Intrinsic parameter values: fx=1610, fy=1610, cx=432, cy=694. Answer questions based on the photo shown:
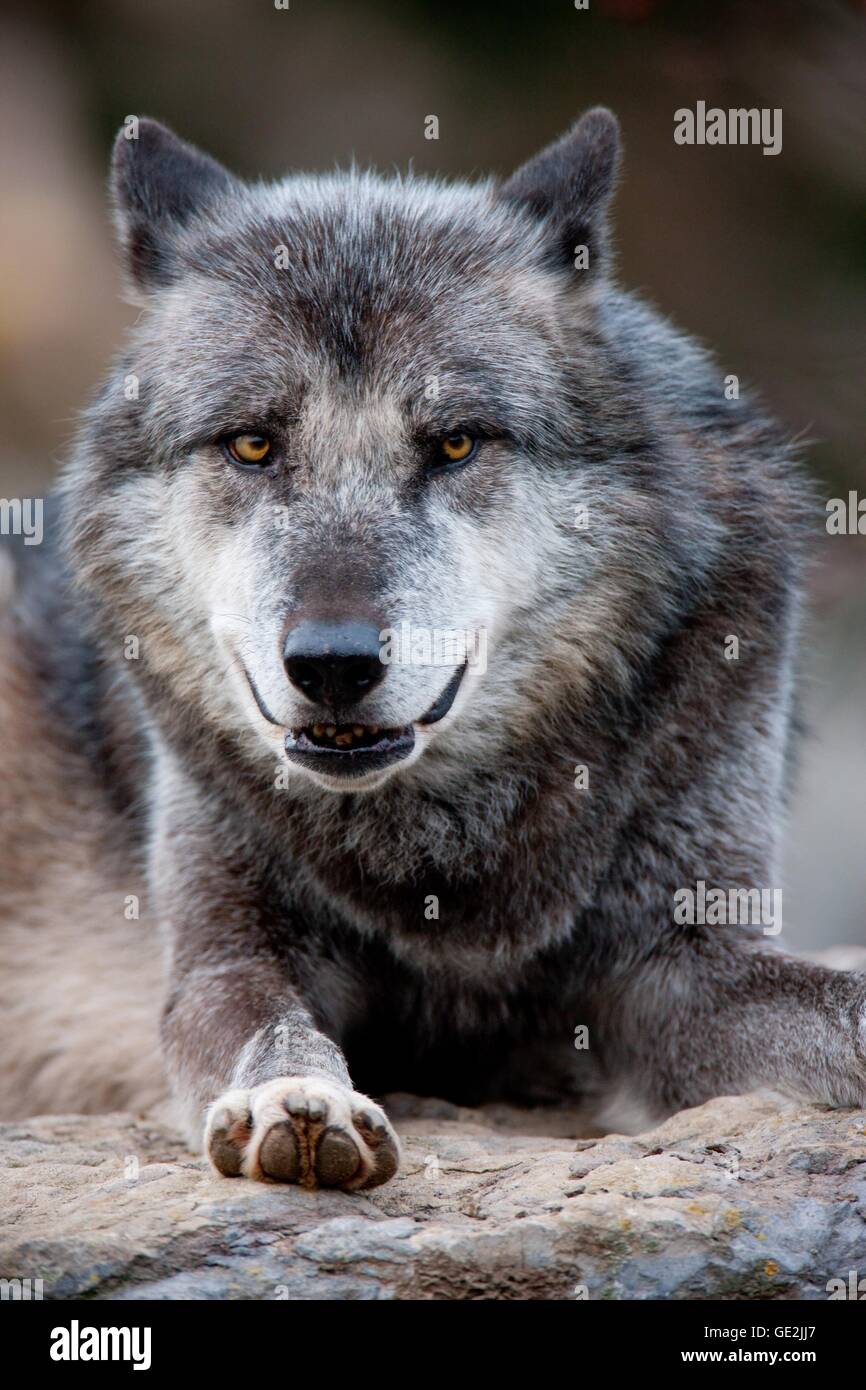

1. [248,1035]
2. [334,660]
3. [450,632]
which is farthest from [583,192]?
[248,1035]

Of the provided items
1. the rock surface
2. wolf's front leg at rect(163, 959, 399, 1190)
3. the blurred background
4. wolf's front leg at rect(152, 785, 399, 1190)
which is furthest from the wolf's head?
the blurred background

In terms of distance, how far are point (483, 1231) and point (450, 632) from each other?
4.68 ft

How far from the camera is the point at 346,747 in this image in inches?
152

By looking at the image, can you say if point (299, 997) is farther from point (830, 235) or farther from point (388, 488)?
point (830, 235)

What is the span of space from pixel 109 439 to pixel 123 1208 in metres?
2.25

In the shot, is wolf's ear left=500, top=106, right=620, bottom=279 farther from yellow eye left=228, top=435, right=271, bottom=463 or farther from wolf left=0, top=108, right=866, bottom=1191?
yellow eye left=228, top=435, right=271, bottom=463

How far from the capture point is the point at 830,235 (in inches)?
409

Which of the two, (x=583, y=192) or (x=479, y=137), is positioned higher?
(x=479, y=137)

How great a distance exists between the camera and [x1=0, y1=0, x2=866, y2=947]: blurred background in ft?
31.7

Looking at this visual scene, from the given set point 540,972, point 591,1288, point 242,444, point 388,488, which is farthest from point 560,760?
point 591,1288

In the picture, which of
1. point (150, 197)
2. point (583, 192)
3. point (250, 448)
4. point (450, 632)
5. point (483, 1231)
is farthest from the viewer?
point (150, 197)

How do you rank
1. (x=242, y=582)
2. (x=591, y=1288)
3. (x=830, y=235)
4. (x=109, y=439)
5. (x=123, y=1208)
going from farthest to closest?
(x=830, y=235), (x=109, y=439), (x=242, y=582), (x=123, y=1208), (x=591, y=1288)

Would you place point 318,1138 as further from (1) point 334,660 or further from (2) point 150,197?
(2) point 150,197

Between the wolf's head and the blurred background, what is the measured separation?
15.3 ft
